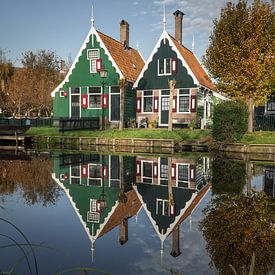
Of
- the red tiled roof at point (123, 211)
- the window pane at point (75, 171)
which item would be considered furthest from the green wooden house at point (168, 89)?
the red tiled roof at point (123, 211)

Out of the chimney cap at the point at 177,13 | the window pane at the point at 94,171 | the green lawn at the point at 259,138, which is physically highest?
the chimney cap at the point at 177,13

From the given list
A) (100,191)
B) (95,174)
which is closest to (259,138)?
(95,174)

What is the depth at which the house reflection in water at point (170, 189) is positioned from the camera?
22.6 ft

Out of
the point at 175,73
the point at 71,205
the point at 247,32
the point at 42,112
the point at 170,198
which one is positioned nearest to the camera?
the point at 71,205

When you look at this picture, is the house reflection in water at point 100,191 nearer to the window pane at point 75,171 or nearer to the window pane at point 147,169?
the window pane at point 75,171

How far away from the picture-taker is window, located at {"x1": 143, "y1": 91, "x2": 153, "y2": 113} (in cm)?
2872

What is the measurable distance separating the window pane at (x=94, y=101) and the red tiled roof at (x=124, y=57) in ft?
11.3

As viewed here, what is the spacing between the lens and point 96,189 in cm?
1018

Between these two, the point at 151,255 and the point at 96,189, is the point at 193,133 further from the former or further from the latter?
the point at 151,255

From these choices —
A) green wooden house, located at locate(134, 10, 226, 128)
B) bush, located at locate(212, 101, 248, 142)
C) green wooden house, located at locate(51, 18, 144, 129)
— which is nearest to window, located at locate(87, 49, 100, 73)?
green wooden house, located at locate(51, 18, 144, 129)

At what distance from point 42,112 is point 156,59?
96.7 feet

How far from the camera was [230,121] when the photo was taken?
20469 millimetres

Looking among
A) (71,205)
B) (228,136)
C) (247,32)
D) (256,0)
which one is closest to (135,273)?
(71,205)

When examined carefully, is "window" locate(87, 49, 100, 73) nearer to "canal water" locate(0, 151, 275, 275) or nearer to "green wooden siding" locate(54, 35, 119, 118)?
"green wooden siding" locate(54, 35, 119, 118)
